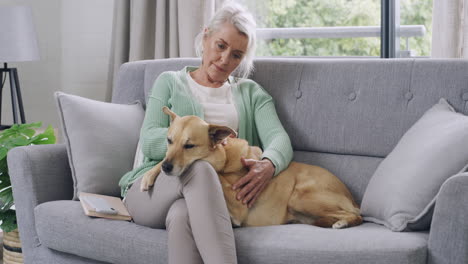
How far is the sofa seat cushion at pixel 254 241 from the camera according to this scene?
5.58 feet

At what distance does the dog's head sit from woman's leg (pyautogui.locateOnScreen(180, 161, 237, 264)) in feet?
0.18

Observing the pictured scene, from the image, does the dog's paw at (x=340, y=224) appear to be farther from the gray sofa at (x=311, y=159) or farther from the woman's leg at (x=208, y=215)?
the woman's leg at (x=208, y=215)

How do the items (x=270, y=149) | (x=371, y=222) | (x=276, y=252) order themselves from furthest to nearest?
(x=270, y=149), (x=371, y=222), (x=276, y=252)

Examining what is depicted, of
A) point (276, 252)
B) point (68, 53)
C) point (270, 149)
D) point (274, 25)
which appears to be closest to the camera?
point (276, 252)

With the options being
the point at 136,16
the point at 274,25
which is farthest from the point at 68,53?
the point at 274,25

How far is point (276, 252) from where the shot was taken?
5.77 ft

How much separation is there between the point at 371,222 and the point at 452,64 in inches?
24.4

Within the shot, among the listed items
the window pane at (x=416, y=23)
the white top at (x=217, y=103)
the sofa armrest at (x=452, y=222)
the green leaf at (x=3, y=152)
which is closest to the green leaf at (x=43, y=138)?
the green leaf at (x=3, y=152)

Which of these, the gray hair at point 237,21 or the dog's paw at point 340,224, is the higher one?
the gray hair at point 237,21

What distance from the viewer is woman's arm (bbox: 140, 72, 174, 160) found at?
212 cm

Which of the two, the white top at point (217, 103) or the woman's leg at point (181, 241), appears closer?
the woman's leg at point (181, 241)

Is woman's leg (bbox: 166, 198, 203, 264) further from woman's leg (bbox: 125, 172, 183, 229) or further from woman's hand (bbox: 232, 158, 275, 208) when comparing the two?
woman's hand (bbox: 232, 158, 275, 208)

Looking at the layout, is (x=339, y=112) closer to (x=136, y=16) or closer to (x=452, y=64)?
(x=452, y=64)

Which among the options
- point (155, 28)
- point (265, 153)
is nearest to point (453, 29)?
point (265, 153)
